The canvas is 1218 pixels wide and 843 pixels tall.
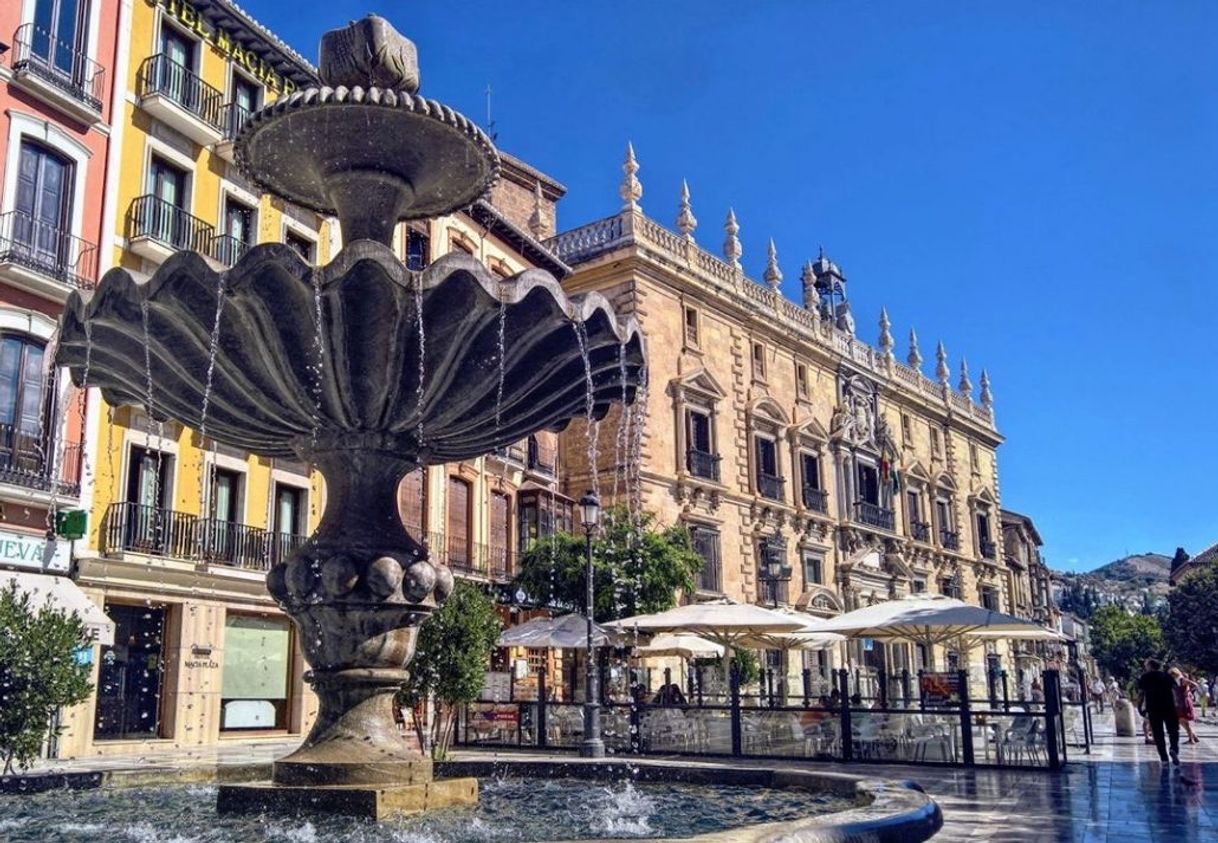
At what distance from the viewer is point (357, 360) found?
6.56 meters

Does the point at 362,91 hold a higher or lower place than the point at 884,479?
lower

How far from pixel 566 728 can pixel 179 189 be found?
11339 mm

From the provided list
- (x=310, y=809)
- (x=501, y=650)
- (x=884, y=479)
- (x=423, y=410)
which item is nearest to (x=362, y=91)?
(x=423, y=410)

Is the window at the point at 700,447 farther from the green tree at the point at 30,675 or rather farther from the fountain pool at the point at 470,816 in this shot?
the fountain pool at the point at 470,816

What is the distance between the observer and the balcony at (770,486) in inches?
1241

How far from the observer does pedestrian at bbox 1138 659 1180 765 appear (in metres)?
13.3

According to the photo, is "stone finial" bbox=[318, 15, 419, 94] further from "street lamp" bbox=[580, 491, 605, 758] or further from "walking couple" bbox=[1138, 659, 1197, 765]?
"walking couple" bbox=[1138, 659, 1197, 765]

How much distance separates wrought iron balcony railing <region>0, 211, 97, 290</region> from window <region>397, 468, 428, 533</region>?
7778 mm

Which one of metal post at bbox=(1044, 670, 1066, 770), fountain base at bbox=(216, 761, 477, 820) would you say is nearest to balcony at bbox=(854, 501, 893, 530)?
metal post at bbox=(1044, 670, 1066, 770)

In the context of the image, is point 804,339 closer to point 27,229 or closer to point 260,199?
point 260,199

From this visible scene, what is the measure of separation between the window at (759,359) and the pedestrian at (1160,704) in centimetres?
1915

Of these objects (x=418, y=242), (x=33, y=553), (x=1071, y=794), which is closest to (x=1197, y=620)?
(x=418, y=242)

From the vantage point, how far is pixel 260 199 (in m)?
21.0

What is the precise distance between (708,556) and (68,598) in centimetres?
1684
